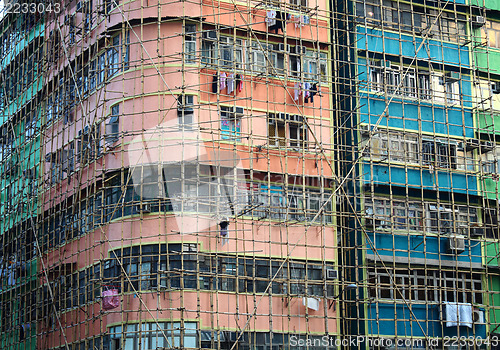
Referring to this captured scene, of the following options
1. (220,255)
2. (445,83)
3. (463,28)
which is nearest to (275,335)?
(220,255)

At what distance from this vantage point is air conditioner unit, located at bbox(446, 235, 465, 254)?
57.2ft

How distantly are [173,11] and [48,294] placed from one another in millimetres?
6610

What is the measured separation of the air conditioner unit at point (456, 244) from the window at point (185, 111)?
5.76m

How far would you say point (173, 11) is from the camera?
54.5 ft

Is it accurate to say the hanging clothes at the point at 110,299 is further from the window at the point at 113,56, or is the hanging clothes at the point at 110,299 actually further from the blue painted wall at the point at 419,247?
the blue painted wall at the point at 419,247

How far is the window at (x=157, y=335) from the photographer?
1480 centimetres

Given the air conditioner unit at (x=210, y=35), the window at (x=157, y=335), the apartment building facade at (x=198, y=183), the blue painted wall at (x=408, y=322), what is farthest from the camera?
the air conditioner unit at (x=210, y=35)

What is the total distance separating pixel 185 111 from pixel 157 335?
4130 mm

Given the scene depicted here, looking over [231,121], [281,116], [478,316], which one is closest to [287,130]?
[281,116]

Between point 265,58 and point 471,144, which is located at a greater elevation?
point 265,58

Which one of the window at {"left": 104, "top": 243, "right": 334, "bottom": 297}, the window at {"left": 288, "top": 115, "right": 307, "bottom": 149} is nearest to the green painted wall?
the window at {"left": 104, "top": 243, "right": 334, "bottom": 297}

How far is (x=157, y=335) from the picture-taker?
48.7ft

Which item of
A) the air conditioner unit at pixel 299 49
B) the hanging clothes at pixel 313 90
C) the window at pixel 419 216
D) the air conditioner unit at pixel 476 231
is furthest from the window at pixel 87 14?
the air conditioner unit at pixel 476 231

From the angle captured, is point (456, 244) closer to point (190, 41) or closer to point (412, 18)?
point (412, 18)
